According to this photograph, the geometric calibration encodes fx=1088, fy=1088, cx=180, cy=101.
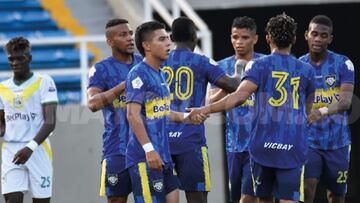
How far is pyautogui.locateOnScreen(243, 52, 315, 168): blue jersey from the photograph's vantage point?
1066 centimetres

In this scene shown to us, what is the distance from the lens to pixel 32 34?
18.6 meters

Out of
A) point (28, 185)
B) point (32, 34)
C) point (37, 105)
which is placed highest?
point (32, 34)

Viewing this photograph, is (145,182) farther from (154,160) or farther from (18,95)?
(18,95)

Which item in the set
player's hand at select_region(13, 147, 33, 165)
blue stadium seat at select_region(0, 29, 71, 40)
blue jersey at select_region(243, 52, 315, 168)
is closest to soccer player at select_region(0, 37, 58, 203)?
player's hand at select_region(13, 147, 33, 165)

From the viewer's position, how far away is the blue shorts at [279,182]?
425 inches

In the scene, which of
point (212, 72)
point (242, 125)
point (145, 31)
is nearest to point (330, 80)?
point (242, 125)

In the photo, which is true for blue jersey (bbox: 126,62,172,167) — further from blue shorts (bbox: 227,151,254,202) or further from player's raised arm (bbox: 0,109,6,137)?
player's raised arm (bbox: 0,109,6,137)

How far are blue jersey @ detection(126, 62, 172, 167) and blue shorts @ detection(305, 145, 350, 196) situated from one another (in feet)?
9.46

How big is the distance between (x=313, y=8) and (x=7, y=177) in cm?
779

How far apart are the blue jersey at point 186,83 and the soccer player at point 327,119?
160 centimetres

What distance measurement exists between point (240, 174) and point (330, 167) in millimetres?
1077

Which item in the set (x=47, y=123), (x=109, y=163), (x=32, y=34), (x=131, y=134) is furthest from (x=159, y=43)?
(x=32, y=34)

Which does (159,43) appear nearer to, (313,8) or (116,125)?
(116,125)

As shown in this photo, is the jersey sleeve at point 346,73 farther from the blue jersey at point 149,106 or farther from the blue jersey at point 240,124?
the blue jersey at point 149,106
